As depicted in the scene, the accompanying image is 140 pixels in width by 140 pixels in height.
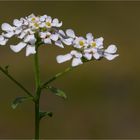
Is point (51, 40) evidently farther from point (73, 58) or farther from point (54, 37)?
point (73, 58)

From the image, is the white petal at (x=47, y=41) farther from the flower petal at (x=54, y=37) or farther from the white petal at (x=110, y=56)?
the white petal at (x=110, y=56)

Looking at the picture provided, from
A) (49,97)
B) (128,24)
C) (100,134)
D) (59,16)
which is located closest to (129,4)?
(128,24)

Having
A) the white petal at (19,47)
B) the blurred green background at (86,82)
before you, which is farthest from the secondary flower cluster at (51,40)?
the blurred green background at (86,82)

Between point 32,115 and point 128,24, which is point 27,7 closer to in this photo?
point 128,24

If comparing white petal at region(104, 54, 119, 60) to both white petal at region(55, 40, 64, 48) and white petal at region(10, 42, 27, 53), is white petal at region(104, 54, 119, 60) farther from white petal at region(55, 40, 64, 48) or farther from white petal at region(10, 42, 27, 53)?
white petal at region(10, 42, 27, 53)

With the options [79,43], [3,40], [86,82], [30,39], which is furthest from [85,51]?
[86,82]

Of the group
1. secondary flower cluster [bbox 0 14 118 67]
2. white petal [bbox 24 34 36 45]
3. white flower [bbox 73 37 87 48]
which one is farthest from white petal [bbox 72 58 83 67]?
white petal [bbox 24 34 36 45]

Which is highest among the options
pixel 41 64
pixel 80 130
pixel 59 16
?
pixel 59 16
